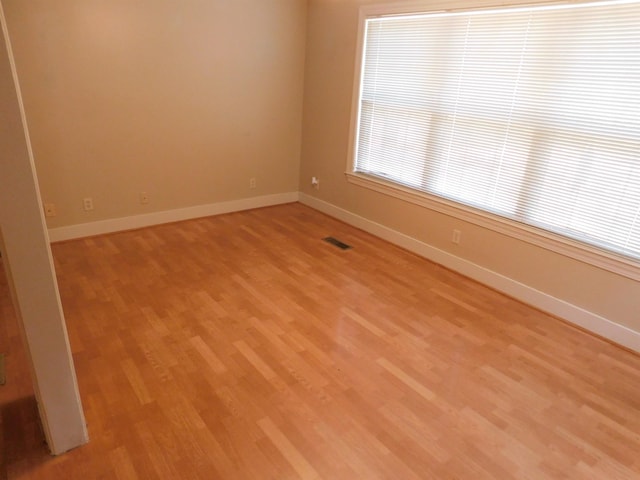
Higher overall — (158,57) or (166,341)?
(158,57)

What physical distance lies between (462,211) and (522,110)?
0.91 metres

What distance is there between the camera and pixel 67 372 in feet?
5.36

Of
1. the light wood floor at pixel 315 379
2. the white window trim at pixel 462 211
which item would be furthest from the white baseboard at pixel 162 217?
the white window trim at pixel 462 211

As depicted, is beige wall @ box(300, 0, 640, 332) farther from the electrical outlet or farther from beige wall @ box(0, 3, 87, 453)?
beige wall @ box(0, 3, 87, 453)

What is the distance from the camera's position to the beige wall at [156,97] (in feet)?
11.0

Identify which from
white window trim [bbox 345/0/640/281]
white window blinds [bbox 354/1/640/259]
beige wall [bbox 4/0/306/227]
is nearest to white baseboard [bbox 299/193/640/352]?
white window trim [bbox 345/0/640/281]

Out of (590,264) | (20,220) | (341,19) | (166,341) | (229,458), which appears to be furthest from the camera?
(341,19)

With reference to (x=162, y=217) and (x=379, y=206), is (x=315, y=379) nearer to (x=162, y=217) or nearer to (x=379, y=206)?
(x=379, y=206)

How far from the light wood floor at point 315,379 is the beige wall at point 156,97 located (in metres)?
0.83

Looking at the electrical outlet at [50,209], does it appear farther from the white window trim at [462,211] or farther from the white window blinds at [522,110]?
the white window blinds at [522,110]

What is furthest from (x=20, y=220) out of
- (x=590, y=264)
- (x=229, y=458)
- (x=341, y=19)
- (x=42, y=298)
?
(x=341, y=19)

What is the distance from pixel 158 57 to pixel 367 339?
10.3 feet

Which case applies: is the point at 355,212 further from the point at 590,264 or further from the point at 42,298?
the point at 42,298

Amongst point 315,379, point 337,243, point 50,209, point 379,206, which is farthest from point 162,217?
point 315,379
